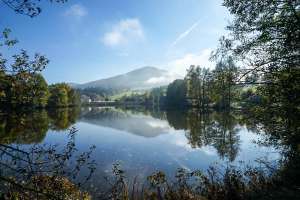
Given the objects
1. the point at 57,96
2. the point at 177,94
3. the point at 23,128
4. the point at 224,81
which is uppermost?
the point at 224,81

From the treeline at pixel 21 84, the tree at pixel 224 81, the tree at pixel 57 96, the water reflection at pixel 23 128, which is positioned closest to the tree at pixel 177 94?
the tree at pixel 57 96

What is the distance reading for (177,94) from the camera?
404 ft

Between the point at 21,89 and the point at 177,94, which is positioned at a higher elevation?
the point at 21,89

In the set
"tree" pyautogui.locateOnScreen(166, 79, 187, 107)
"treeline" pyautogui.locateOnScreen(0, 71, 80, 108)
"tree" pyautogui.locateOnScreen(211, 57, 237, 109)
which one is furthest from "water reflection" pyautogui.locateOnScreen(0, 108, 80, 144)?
"tree" pyautogui.locateOnScreen(166, 79, 187, 107)

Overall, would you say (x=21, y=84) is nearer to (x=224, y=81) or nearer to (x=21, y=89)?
(x=21, y=89)

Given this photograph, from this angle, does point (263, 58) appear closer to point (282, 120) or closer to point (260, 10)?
point (260, 10)

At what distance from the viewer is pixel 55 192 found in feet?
28.8

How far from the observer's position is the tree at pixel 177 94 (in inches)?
4728

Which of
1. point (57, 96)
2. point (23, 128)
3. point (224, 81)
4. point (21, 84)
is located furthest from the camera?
point (57, 96)

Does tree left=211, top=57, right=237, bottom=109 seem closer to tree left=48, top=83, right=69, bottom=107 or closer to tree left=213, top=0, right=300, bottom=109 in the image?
tree left=213, top=0, right=300, bottom=109

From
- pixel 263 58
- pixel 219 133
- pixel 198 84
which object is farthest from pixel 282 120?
pixel 198 84

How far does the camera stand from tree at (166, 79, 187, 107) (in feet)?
394

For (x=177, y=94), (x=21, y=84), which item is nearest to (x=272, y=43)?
(x=21, y=84)

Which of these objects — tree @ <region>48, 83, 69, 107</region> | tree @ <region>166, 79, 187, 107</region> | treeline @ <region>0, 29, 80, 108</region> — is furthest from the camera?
tree @ <region>48, 83, 69, 107</region>
